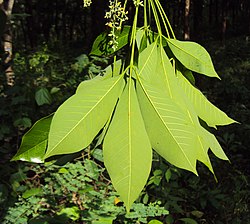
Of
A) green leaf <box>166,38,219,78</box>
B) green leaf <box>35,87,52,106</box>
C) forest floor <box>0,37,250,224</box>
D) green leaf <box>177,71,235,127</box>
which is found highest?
green leaf <box>166,38,219,78</box>

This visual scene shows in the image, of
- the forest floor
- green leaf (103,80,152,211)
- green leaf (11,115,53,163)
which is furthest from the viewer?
the forest floor

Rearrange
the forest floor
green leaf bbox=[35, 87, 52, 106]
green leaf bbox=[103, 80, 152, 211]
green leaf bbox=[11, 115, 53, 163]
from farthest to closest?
green leaf bbox=[35, 87, 52, 106] → the forest floor → green leaf bbox=[11, 115, 53, 163] → green leaf bbox=[103, 80, 152, 211]

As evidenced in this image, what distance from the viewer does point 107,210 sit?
1.81 metres

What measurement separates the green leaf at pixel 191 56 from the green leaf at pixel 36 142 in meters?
0.18

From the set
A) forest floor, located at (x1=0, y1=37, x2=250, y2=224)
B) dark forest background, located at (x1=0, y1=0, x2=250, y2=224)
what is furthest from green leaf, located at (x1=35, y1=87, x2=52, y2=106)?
forest floor, located at (x1=0, y1=37, x2=250, y2=224)

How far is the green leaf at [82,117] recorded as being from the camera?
1.30ft

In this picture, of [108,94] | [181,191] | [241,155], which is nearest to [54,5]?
[241,155]

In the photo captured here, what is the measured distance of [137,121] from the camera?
1.36ft

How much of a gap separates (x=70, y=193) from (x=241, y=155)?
6.54 feet

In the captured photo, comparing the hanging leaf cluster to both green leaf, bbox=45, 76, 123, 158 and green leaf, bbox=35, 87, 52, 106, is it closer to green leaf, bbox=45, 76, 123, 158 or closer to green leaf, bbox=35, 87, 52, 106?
green leaf, bbox=45, 76, 123, 158

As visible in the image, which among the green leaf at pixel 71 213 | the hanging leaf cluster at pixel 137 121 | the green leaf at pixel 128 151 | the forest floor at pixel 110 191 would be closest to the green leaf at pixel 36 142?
the hanging leaf cluster at pixel 137 121

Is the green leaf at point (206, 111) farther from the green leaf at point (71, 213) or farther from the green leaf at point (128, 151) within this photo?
the green leaf at point (71, 213)

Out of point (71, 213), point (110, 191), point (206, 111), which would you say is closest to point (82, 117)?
point (206, 111)

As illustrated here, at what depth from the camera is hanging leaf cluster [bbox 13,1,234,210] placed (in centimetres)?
39
